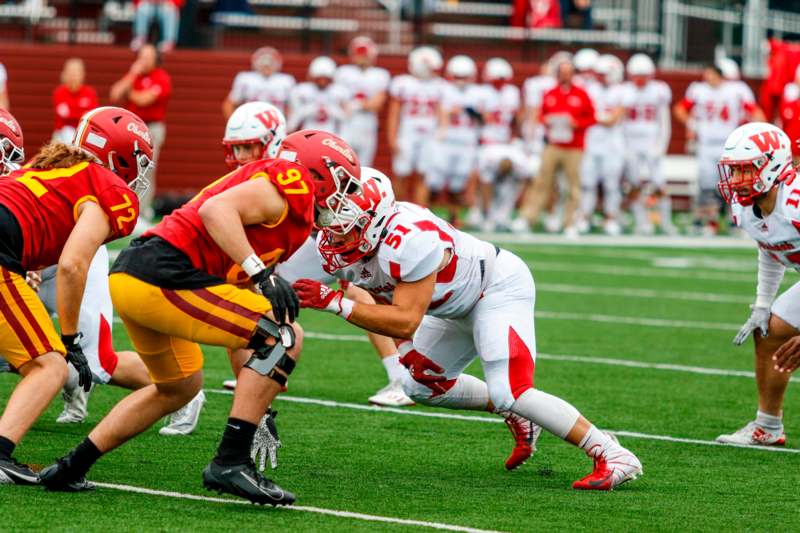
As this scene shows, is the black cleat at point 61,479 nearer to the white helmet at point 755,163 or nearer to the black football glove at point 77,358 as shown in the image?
the black football glove at point 77,358

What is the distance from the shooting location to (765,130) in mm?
6527

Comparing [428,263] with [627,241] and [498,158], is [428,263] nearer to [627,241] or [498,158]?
[627,241]

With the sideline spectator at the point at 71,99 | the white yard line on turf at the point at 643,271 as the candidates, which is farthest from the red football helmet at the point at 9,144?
the sideline spectator at the point at 71,99

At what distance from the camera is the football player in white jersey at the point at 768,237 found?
6.40 metres

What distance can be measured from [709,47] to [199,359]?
62.2 feet

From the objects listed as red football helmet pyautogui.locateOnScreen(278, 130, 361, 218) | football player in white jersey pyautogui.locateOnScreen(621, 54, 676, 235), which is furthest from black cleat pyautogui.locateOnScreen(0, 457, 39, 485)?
football player in white jersey pyautogui.locateOnScreen(621, 54, 676, 235)

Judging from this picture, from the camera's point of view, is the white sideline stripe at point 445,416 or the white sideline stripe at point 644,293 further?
the white sideline stripe at point 644,293

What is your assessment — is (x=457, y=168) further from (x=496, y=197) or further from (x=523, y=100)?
(x=523, y=100)

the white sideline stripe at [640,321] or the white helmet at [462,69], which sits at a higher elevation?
the white helmet at [462,69]

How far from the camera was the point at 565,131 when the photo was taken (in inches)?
678

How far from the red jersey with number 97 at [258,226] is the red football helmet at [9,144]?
161cm

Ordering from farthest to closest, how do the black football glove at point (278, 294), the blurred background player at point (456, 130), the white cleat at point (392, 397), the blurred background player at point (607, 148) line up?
the blurred background player at point (456, 130) < the blurred background player at point (607, 148) < the white cleat at point (392, 397) < the black football glove at point (278, 294)

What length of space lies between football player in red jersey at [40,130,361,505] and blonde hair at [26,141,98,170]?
18.6 inches

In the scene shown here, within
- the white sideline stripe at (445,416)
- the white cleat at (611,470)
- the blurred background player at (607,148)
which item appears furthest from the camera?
the blurred background player at (607,148)
